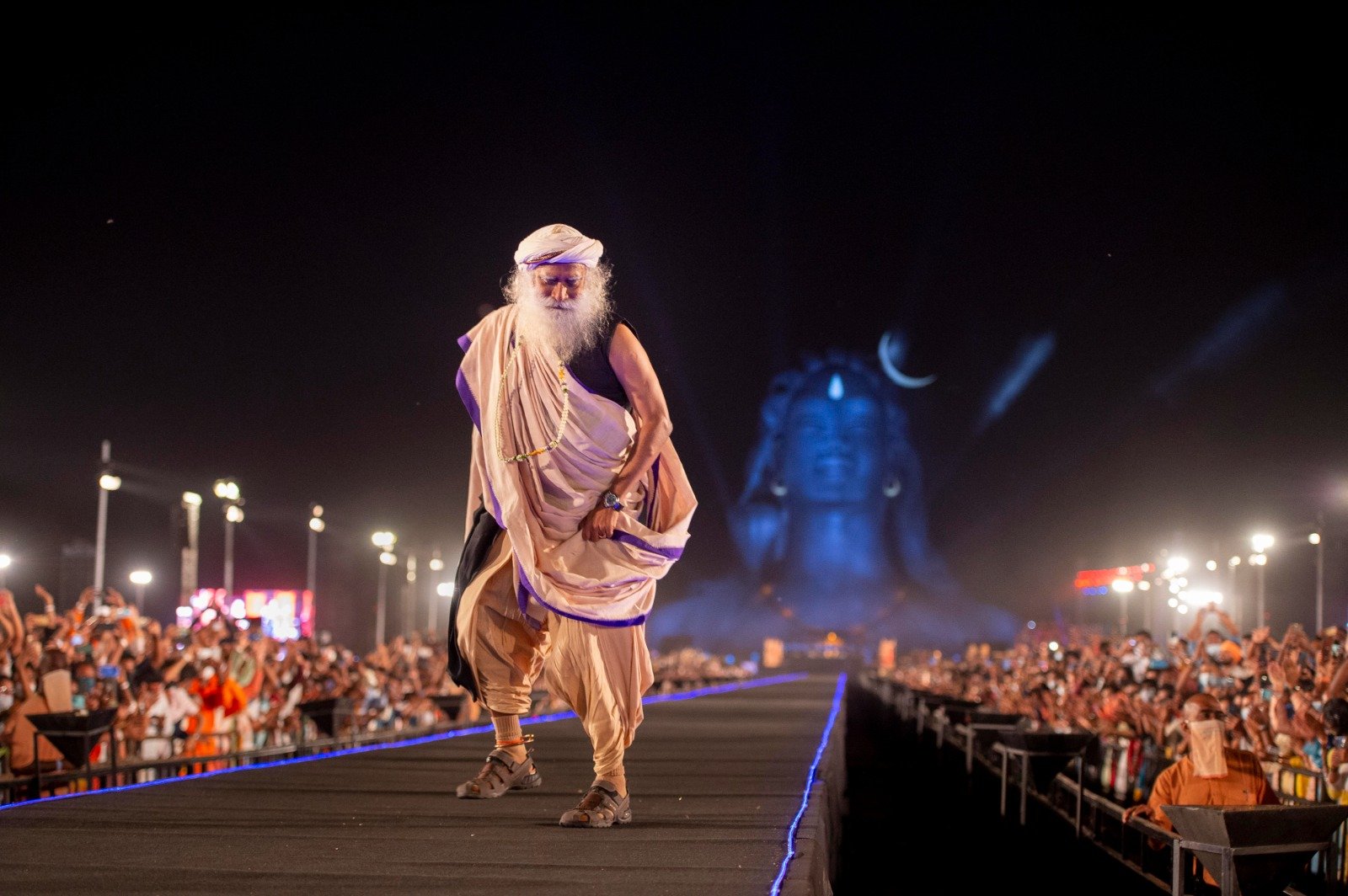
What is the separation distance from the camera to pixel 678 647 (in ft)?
223

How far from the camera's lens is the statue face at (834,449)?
78.9 metres

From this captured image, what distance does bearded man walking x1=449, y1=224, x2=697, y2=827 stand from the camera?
13.0 ft

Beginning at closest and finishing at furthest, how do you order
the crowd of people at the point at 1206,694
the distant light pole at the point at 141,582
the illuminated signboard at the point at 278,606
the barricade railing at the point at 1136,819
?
1. the barricade railing at the point at 1136,819
2. the crowd of people at the point at 1206,694
3. the distant light pole at the point at 141,582
4. the illuminated signboard at the point at 278,606

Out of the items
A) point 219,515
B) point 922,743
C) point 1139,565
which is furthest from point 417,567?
point 922,743

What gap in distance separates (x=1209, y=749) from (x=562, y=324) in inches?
155

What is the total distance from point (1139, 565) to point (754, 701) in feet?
85.8

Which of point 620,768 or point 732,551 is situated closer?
point 620,768

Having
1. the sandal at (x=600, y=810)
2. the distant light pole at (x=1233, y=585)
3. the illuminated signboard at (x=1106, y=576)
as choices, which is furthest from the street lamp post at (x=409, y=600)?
the sandal at (x=600, y=810)

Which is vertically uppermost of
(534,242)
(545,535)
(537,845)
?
(534,242)

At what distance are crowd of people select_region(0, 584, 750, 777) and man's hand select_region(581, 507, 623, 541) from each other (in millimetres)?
3595

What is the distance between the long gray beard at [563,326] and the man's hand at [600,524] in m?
0.50

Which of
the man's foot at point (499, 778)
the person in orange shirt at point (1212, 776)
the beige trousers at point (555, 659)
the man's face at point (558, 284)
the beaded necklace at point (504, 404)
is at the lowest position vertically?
the person in orange shirt at point (1212, 776)

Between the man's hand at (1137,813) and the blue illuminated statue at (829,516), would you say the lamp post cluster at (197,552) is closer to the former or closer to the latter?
the man's hand at (1137,813)

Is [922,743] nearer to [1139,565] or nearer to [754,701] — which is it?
[754,701]
